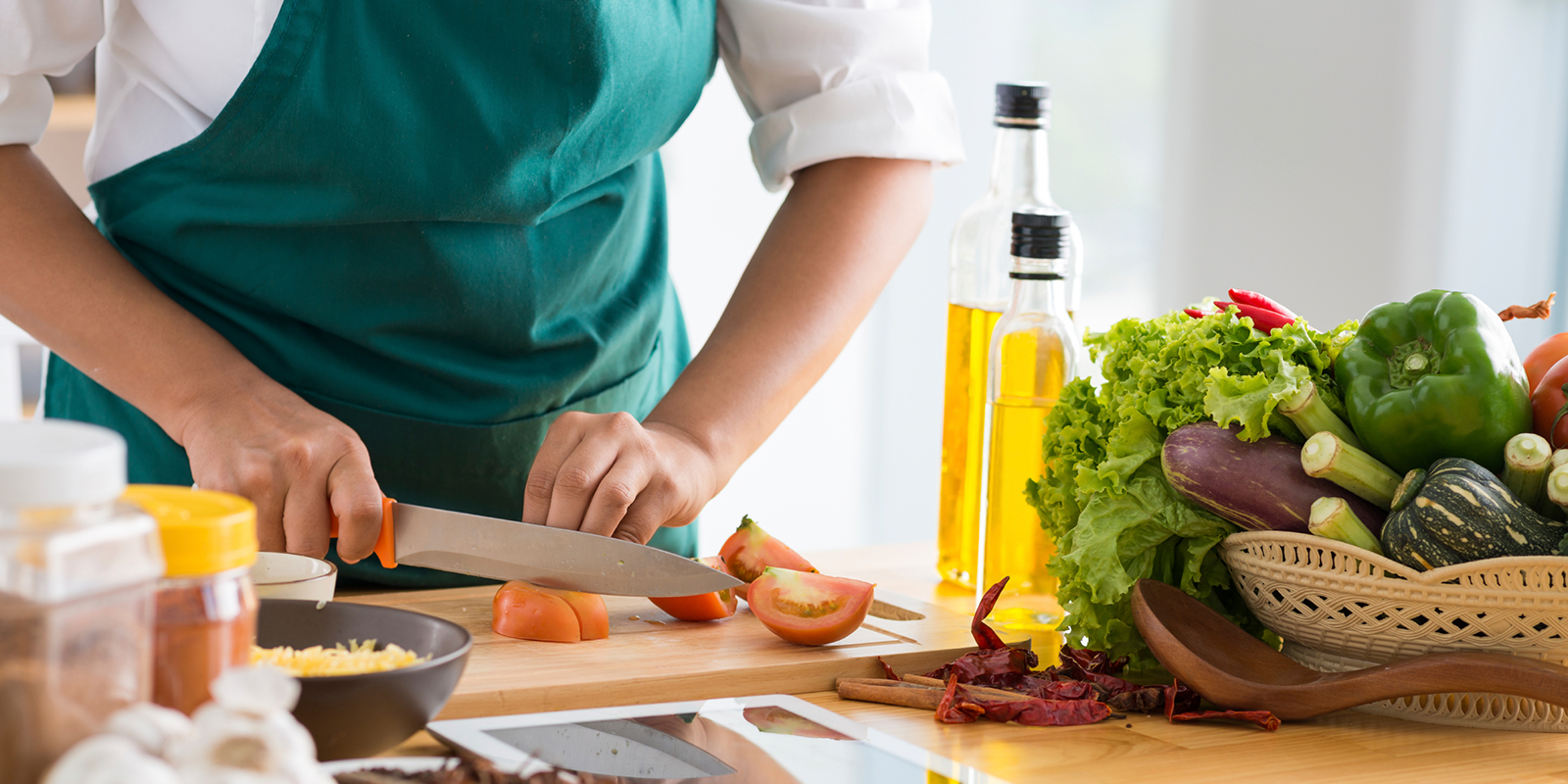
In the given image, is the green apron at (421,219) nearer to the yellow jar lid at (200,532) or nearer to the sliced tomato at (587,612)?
the sliced tomato at (587,612)

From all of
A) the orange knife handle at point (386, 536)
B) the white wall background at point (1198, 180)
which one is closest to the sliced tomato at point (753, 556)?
the orange knife handle at point (386, 536)

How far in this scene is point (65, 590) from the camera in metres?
0.44

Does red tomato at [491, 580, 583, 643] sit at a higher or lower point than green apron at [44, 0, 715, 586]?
lower

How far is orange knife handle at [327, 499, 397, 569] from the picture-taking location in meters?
1.00

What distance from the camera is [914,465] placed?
137 inches

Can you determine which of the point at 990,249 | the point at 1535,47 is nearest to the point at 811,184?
the point at 990,249

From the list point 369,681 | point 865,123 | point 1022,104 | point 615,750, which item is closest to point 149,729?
point 369,681

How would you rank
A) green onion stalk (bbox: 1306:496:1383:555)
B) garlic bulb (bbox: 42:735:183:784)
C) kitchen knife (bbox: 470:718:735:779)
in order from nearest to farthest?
garlic bulb (bbox: 42:735:183:784)
kitchen knife (bbox: 470:718:735:779)
green onion stalk (bbox: 1306:496:1383:555)

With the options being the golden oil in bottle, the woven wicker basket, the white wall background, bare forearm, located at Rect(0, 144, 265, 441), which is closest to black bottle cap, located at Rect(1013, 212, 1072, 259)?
the golden oil in bottle

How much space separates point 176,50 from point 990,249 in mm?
704

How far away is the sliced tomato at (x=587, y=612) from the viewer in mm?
994

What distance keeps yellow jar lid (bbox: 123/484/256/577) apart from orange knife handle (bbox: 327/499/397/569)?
1.56 feet

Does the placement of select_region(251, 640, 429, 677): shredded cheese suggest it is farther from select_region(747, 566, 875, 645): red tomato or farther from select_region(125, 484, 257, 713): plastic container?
select_region(747, 566, 875, 645): red tomato

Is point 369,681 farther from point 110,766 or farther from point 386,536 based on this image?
point 386,536
